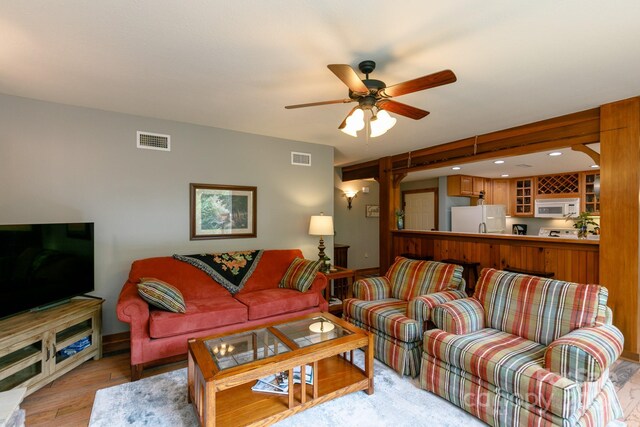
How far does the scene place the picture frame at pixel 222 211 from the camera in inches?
148

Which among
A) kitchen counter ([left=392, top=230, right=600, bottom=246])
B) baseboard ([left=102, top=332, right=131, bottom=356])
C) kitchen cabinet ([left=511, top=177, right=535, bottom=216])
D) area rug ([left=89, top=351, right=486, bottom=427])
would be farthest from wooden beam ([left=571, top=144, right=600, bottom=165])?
baseboard ([left=102, top=332, right=131, bottom=356])

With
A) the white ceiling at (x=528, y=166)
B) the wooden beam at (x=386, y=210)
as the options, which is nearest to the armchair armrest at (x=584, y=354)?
the white ceiling at (x=528, y=166)

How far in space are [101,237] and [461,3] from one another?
367 centimetres

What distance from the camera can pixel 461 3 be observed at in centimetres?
159

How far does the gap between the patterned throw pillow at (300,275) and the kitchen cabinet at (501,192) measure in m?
5.32

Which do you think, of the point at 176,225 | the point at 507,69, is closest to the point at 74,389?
the point at 176,225

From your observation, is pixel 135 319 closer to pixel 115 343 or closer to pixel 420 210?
pixel 115 343

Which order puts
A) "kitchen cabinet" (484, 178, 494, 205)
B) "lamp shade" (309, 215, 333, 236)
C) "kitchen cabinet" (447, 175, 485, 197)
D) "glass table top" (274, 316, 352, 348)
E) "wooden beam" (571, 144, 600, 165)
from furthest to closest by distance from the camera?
"kitchen cabinet" (484, 178, 494, 205) < "kitchen cabinet" (447, 175, 485, 197) < "lamp shade" (309, 215, 333, 236) < "wooden beam" (571, 144, 600, 165) < "glass table top" (274, 316, 352, 348)

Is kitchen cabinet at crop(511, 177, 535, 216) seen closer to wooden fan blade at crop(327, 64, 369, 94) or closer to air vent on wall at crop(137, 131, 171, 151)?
wooden fan blade at crop(327, 64, 369, 94)

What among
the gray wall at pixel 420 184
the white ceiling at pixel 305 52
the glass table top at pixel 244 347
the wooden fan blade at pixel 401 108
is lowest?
the glass table top at pixel 244 347

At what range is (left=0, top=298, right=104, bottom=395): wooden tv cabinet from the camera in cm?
214

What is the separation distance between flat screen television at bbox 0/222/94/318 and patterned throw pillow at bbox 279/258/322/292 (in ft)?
6.32

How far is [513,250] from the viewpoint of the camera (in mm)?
3943

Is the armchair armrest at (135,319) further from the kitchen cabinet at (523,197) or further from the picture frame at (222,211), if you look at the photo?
the kitchen cabinet at (523,197)
